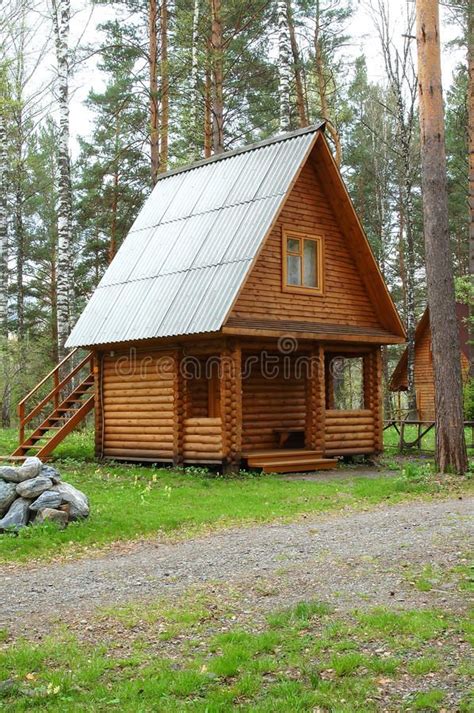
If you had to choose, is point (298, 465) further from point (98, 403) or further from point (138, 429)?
point (98, 403)

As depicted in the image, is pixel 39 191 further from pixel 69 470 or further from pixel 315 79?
pixel 69 470

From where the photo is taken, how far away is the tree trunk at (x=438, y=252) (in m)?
13.2

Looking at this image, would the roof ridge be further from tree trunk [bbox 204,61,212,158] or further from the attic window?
tree trunk [bbox 204,61,212,158]

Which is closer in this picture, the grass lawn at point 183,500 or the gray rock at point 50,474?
the grass lawn at point 183,500

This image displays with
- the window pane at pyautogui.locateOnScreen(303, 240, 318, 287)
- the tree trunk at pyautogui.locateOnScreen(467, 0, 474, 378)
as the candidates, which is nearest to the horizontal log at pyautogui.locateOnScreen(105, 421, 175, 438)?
the window pane at pyautogui.locateOnScreen(303, 240, 318, 287)

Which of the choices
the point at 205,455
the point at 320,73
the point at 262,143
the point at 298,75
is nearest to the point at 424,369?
the point at 320,73

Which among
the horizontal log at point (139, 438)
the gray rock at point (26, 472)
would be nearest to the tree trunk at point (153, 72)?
the horizontal log at point (139, 438)

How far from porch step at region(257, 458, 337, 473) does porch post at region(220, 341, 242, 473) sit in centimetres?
64

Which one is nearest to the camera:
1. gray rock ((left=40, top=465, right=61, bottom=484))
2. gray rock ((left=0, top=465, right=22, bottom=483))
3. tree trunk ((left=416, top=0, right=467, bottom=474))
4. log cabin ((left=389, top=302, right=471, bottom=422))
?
gray rock ((left=0, top=465, right=22, bottom=483))

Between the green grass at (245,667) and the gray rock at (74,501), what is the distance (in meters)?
3.71

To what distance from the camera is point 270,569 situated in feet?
23.5

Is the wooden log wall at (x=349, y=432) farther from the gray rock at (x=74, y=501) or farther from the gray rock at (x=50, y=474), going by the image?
the gray rock at (x=50, y=474)

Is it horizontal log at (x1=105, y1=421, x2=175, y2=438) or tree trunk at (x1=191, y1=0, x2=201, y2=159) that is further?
tree trunk at (x1=191, y1=0, x2=201, y2=159)

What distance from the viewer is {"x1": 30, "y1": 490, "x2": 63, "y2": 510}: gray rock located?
9.22 metres
